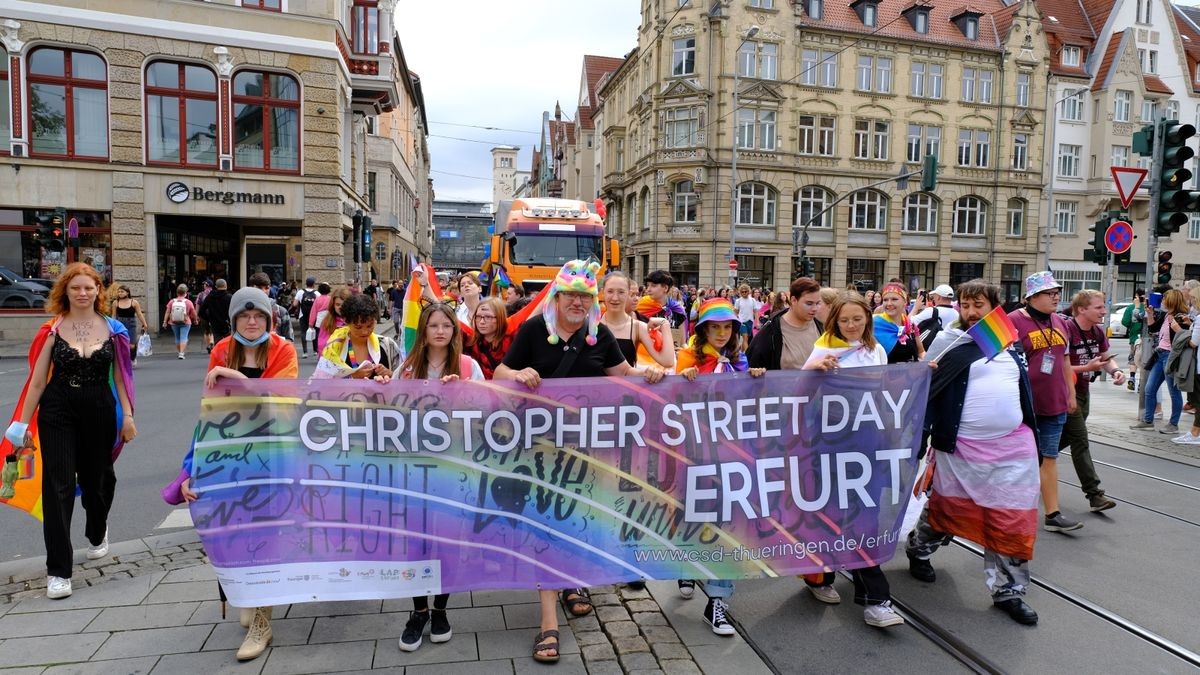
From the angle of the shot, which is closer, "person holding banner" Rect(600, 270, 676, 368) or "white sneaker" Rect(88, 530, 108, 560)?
"white sneaker" Rect(88, 530, 108, 560)

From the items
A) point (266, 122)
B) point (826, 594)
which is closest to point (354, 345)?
point (826, 594)

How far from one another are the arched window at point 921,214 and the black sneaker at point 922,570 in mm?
42579

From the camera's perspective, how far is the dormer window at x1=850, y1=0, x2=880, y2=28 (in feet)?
140

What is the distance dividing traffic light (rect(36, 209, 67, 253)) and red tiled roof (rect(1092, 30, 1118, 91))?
51534 millimetres

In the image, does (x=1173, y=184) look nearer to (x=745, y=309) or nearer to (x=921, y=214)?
(x=745, y=309)

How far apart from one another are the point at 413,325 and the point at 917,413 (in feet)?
10.7

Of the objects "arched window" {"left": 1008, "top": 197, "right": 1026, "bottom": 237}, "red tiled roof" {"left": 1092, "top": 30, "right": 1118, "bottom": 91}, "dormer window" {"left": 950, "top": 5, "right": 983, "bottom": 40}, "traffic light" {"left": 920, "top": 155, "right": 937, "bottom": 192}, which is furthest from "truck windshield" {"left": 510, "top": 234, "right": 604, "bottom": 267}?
"red tiled roof" {"left": 1092, "top": 30, "right": 1118, "bottom": 91}

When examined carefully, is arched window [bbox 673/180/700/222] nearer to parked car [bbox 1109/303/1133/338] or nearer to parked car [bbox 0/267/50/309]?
parked car [bbox 1109/303/1133/338]

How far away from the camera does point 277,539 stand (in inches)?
151

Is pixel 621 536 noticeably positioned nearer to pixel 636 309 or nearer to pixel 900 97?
pixel 636 309

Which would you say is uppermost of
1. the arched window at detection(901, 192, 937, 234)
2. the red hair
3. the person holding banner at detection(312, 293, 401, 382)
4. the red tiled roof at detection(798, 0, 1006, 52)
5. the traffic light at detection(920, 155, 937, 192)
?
the red tiled roof at detection(798, 0, 1006, 52)

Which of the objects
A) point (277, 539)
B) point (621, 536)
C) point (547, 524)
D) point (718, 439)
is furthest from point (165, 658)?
point (718, 439)

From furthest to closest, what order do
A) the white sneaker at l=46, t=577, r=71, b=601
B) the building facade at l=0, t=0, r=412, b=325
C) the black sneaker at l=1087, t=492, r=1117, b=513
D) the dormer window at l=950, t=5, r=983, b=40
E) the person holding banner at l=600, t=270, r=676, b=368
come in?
the dormer window at l=950, t=5, r=983, b=40 → the building facade at l=0, t=0, r=412, b=325 → the black sneaker at l=1087, t=492, r=1117, b=513 → the person holding banner at l=600, t=270, r=676, b=368 → the white sneaker at l=46, t=577, r=71, b=601

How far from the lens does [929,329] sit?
7551 mm
